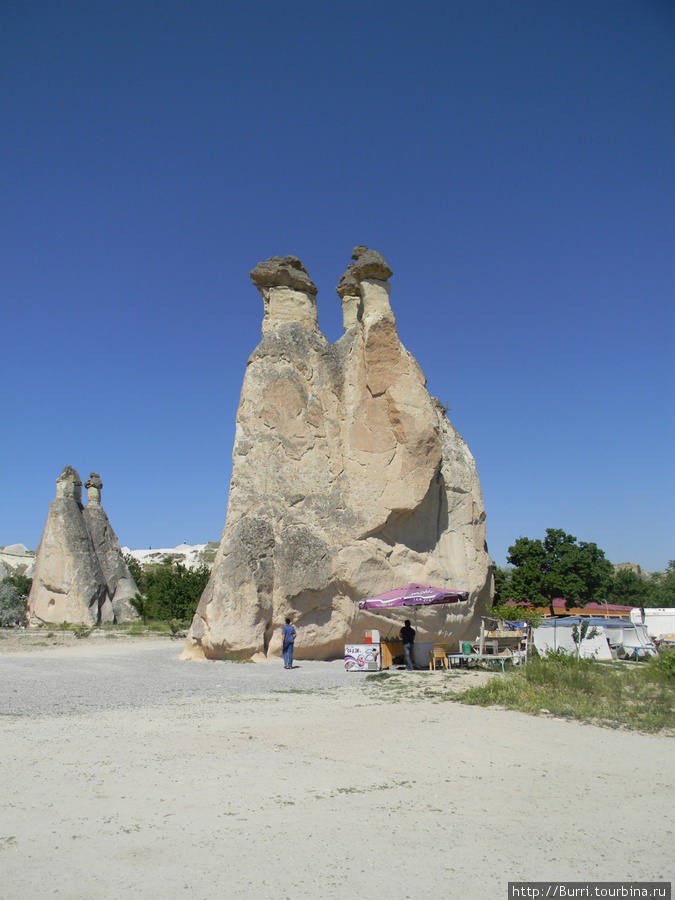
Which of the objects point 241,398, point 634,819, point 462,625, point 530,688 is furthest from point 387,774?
point 241,398

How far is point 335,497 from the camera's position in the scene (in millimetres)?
17312

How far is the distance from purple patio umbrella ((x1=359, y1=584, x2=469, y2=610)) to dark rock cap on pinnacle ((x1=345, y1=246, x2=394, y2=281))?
9146 millimetres

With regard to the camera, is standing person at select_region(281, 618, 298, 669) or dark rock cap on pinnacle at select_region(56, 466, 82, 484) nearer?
standing person at select_region(281, 618, 298, 669)

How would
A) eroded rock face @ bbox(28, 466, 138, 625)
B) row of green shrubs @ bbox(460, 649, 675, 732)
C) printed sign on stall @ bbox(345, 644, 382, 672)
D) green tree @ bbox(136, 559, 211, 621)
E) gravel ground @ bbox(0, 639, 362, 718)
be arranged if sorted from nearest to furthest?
row of green shrubs @ bbox(460, 649, 675, 732) < gravel ground @ bbox(0, 639, 362, 718) < printed sign on stall @ bbox(345, 644, 382, 672) < green tree @ bbox(136, 559, 211, 621) < eroded rock face @ bbox(28, 466, 138, 625)

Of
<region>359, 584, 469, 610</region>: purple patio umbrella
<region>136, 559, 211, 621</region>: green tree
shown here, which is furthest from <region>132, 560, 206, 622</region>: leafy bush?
<region>359, 584, 469, 610</region>: purple patio umbrella

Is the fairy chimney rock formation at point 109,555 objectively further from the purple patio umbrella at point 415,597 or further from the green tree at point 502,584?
the purple patio umbrella at point 415,597

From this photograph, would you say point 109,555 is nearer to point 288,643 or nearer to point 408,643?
point 288,643

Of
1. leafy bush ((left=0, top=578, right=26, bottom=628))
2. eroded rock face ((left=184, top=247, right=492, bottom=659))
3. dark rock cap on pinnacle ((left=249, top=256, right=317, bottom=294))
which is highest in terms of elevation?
dark rock cap on pinnacle ((left=249, top=256, right=317, bottom=294))

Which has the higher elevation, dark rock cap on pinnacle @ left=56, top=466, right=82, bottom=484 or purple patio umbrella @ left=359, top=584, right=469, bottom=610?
dark rock cap on pinnacle @ left=56, top=466, right=82, bottom=484

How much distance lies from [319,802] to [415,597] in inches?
379

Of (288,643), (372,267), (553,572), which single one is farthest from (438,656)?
(553,572)

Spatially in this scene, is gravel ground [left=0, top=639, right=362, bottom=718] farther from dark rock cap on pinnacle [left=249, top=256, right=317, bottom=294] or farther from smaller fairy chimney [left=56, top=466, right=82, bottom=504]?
smaller fairy chimney [left=56, top=466, right=82, bottom=504]

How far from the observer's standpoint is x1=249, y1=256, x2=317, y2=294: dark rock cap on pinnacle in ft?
63.8

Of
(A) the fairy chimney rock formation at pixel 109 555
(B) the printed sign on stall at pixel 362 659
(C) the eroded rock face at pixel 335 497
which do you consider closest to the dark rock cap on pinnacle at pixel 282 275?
(C) the eroded rock face at pixel 335 497
